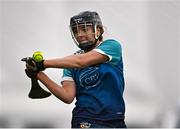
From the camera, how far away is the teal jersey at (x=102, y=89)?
4324 millimetres

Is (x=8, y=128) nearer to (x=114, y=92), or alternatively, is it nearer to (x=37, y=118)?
(x=37, y=118)

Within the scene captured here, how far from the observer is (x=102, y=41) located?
4500mm

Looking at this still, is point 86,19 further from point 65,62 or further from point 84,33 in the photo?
point 65,62

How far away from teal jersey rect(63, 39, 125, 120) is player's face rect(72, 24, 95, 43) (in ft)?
0.30

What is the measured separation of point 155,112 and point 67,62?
15.6 feet

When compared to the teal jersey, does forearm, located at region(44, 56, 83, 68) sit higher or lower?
higher

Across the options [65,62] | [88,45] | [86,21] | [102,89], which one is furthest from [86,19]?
[102,89]

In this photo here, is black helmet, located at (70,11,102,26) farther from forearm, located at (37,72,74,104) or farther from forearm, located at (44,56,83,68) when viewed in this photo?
forearm, located at (37,72,74,104)

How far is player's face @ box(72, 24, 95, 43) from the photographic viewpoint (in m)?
4.40

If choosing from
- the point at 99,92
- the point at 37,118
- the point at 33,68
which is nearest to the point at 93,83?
the point at 99,92

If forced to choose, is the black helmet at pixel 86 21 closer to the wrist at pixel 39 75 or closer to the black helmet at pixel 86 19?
the black helmet at pixel 86 19

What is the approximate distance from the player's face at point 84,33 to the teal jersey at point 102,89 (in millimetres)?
90

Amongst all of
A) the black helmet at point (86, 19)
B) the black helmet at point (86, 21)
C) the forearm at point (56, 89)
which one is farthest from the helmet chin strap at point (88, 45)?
the forearm at point (56, 89)

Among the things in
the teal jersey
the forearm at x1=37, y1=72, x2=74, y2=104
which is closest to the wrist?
the forearm at x1=37, y1=72, x2=74, y2=104
